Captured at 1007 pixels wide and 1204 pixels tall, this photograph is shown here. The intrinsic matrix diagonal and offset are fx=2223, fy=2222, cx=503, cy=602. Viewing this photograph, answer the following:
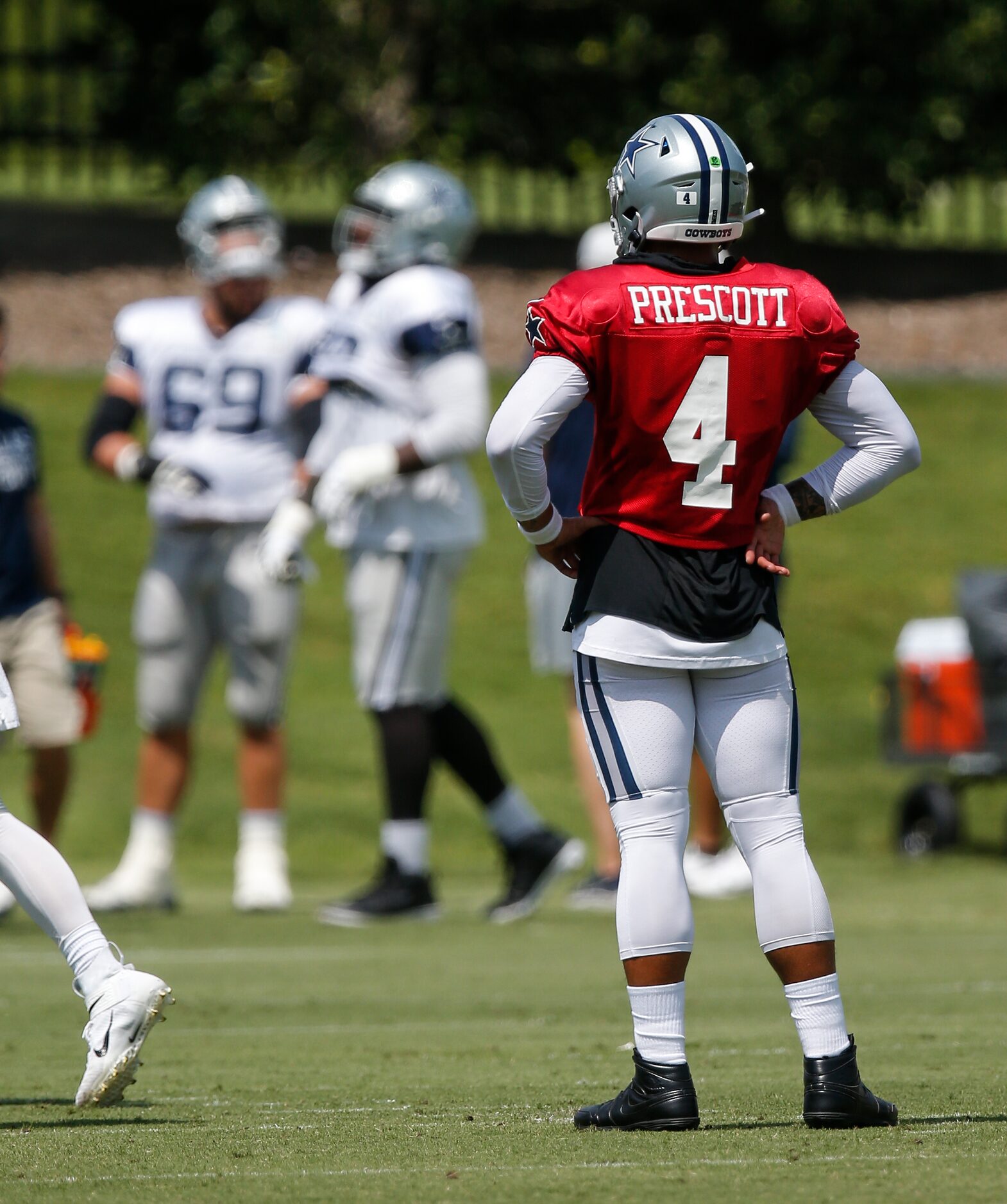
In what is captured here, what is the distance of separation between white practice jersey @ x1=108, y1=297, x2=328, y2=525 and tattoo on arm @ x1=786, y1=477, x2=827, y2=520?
13.0 ft

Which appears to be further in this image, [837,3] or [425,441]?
[837,3]

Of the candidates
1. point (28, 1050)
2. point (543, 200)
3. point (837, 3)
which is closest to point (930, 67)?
point (837, 3)

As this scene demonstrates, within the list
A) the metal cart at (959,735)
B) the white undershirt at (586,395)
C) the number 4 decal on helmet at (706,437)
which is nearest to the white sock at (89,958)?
the white undershirt at (586,395)

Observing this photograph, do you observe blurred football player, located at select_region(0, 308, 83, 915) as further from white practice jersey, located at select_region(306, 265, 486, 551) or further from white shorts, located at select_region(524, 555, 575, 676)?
white shorts, located at select_region(524, 555, 575, 676)

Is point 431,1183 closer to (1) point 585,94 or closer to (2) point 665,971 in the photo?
(2) point 665,971

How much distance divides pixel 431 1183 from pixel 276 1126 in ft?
2.14

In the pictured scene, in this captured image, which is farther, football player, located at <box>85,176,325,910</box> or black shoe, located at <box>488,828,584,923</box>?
football player, located at <box>85,176,325,910</box>

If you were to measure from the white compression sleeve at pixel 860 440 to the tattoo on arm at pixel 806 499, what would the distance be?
10 mm

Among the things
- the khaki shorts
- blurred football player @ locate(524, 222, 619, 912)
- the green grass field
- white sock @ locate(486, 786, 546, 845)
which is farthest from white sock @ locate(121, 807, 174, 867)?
blurred football player @ locate(524, 222, 619, 912)

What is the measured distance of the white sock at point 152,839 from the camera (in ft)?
25.6

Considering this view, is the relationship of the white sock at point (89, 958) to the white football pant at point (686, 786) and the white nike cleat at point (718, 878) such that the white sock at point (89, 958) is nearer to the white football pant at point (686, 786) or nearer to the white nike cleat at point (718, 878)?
the white football pant at point (686, 786)

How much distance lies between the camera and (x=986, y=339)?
20.3m

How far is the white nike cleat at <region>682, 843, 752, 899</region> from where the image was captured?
839 cm

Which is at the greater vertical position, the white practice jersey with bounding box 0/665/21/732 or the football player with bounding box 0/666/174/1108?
the white practice jersey with bounding box 0/665/21/732
